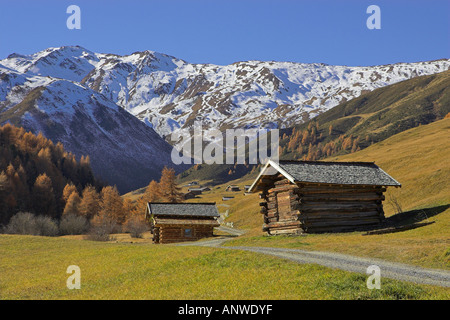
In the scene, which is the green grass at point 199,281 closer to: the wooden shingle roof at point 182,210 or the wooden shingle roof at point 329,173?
the wooden shingle roof at point 329,173

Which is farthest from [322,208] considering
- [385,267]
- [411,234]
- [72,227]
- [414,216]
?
[72,227]

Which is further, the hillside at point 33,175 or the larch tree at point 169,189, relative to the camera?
the hillside at point 33,175

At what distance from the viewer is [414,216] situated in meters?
37.2

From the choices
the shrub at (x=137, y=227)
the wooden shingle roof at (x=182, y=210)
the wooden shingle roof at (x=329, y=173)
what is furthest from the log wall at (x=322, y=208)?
the shrub at (x=137, y=227)

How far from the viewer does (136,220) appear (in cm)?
9525

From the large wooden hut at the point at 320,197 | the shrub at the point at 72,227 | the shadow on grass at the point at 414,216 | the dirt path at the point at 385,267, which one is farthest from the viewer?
the shrub at the point at 72,227

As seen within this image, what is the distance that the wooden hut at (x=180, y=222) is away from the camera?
195 ft

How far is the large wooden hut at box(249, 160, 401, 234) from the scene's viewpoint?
120ft

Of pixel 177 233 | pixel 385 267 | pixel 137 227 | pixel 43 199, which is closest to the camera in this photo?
pixel 385 267

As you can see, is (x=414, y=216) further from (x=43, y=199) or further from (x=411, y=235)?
(x=43, y=199)

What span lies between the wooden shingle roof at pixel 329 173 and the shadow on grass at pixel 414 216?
2.85 meters

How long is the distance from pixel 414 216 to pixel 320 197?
8.01m

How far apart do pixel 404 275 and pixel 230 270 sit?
6949mm
